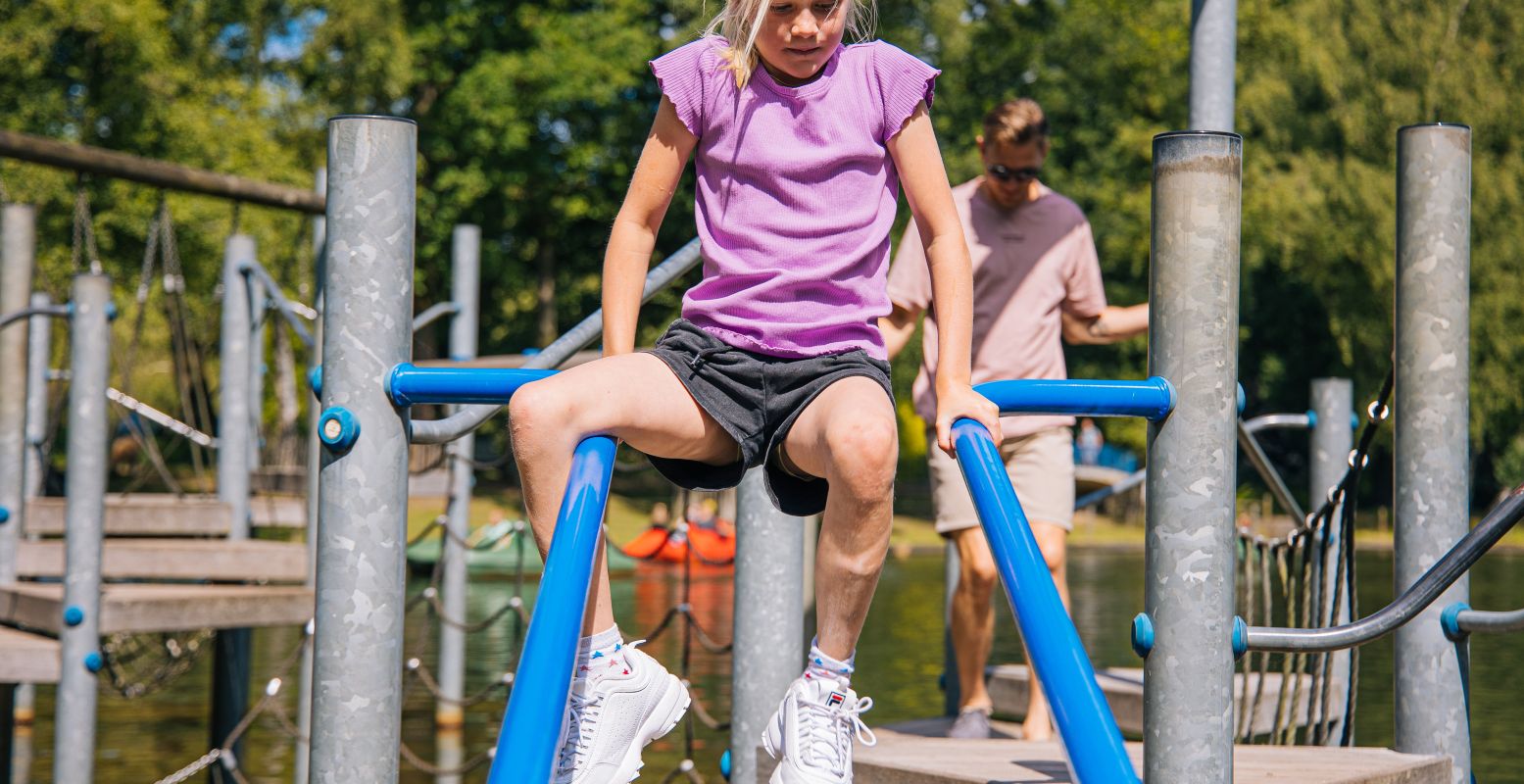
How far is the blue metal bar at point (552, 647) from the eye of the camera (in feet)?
5.47

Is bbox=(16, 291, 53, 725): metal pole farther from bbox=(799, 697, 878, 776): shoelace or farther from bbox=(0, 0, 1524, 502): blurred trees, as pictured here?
bbox=(0, 0, 1524, 502): blurred trees

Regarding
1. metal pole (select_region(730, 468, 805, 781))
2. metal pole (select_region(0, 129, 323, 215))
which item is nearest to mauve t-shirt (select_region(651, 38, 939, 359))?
metal pole (select_region(730, 468, 805, 781))

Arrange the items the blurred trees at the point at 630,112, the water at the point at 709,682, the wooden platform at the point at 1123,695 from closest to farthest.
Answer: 1. the wooden platform at the point at 1123,695
2. the water at the point at 709,682
3. the blurred trees at the point at 630,112

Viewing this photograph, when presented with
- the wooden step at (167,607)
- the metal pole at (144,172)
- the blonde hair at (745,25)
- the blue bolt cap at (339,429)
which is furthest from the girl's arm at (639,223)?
the metal pole at (144,172)

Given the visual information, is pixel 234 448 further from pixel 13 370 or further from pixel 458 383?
pixel 458 383

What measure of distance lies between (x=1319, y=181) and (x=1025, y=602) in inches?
1006

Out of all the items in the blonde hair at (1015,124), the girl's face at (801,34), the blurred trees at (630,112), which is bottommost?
the girl's face at (801,34)

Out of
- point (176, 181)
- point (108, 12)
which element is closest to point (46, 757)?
point (176, 181)

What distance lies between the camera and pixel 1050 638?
5.83 ft

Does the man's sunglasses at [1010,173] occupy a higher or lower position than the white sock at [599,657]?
higher

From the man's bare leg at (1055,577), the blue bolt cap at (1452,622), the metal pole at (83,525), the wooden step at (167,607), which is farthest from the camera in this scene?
the wooden step at (167,607)

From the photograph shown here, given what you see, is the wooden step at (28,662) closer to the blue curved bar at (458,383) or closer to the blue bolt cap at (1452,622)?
the blue curved bar at (458,383)

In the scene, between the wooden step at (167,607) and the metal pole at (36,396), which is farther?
the metal pole at (36,396)

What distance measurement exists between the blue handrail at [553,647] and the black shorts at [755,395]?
0.45m
